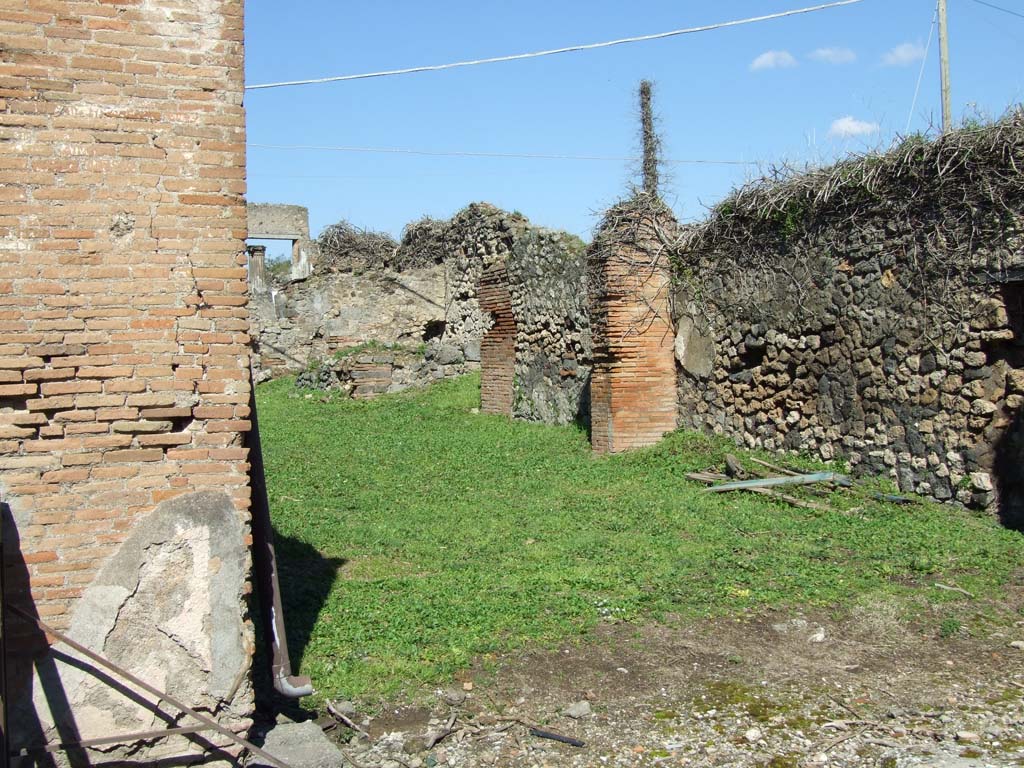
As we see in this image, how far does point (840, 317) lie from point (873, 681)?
467cm

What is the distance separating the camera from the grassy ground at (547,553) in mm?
5582

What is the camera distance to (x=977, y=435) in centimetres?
759

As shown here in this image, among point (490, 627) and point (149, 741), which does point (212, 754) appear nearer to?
point (149, 741)

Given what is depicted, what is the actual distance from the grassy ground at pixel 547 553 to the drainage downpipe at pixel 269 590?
31 centimetres

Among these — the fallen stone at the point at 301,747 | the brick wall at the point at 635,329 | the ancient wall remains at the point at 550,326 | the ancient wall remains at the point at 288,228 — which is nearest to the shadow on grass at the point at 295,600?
the fallen stone at the point at 301,747

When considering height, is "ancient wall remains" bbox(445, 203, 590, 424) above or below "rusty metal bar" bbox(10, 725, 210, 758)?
above

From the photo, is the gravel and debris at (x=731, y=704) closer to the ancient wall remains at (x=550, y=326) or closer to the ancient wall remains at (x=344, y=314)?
the ancient wall remains at (x=550, y=326)

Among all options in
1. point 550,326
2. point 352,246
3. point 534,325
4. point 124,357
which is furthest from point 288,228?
point 124,357

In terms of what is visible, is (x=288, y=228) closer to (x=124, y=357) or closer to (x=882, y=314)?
(x=882, y=314)

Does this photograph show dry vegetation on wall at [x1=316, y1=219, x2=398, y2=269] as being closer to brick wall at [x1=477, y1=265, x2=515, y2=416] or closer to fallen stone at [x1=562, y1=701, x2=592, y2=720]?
brick wall at [x1=477, y1=265, x2=515, y2=416]

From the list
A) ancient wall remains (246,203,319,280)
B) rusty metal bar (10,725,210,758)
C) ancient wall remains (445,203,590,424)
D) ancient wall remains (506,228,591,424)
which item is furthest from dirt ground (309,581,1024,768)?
ancient wall remains (246,203,319,280)

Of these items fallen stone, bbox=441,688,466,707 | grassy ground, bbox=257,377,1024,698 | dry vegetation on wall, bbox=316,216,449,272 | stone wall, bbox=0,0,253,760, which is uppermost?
dry vegetation on wall, bbox=316,216,449,272

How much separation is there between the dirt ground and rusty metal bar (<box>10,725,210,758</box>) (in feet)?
2.40

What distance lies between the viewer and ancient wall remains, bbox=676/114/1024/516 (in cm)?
746
